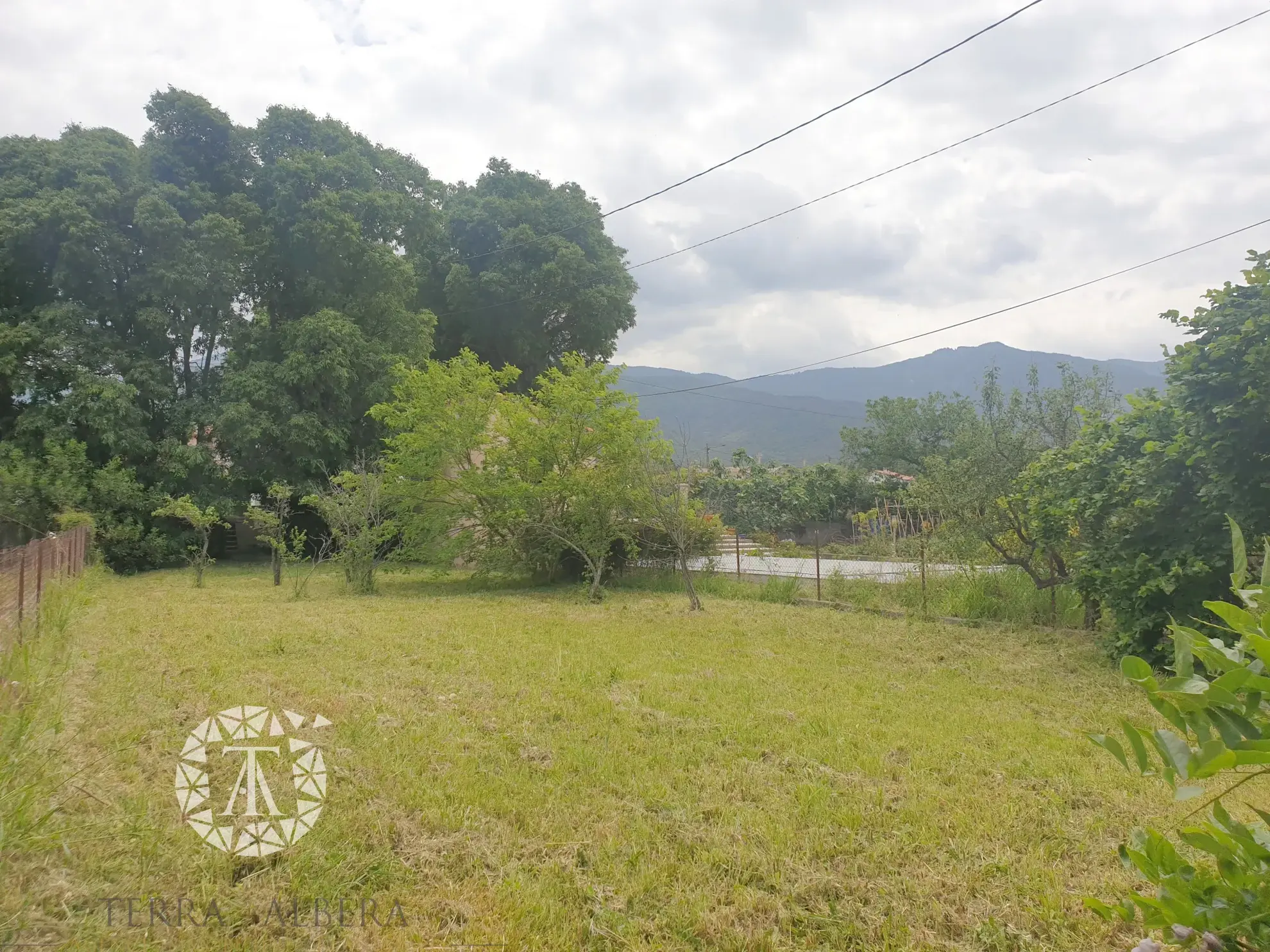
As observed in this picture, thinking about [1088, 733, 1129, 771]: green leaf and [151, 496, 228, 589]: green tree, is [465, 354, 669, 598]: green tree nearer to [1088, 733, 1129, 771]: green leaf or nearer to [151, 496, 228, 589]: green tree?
[151, 496, 228, 589]: green tree

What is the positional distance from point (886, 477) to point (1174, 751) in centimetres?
2884

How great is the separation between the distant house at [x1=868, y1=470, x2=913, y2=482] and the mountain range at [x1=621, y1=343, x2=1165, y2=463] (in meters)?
4.64

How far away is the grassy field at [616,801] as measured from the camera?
273 cm

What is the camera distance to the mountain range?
88.6 metres

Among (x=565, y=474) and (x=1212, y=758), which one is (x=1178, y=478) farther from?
(x=565, y=474)

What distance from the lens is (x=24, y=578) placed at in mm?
6469

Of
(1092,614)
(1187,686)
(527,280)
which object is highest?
(527,280)

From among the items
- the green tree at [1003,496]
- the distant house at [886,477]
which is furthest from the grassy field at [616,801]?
the distant house at [886,477]

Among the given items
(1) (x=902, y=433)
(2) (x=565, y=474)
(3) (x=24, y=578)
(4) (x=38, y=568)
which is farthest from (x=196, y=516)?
(1) (x=902, y=433)

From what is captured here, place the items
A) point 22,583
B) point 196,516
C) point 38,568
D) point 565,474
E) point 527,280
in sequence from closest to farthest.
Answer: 1. point 22,583
2. point 38,568
3. point 565,474
4. point 196,516
5. point 527,280

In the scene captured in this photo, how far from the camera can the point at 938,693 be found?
243 inches

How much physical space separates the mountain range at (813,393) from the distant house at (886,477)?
464cm

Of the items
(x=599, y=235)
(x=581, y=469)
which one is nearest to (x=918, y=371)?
(x=599, y=235)

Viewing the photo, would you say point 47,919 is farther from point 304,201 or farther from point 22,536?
point 304,201
